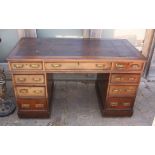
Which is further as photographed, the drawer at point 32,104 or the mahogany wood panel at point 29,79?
the drawer at point 32,104

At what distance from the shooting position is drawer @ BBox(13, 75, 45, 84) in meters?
1.59

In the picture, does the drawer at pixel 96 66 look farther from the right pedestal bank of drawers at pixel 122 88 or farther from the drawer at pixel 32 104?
the drawer at pixel 32 104

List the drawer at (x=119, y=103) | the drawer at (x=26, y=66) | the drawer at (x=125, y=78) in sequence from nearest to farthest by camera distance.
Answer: the drawer at (x=26, y=66)
the drawer at (x=125, y=78)
the drawer at (x=119, y=103)

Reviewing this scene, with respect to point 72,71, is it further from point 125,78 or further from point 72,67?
point 125,78

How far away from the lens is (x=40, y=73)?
62.3 inches

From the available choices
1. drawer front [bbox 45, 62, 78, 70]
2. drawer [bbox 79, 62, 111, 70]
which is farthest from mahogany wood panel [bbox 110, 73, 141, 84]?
drawer front [bbox 45, 62, 78, 70]

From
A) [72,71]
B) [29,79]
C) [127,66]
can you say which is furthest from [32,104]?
[127,66]

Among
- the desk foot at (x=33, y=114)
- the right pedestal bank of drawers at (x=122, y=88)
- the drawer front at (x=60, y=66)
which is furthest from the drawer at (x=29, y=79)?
the right pedestal bank of drawers at (x=122, y=88)

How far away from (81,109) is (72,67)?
64 cm

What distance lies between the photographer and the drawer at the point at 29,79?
5.23ft

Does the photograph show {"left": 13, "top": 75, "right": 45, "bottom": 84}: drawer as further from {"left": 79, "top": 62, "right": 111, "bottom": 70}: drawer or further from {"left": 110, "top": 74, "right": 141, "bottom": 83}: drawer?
{"left": 110, "top": 74, "right": 141, "bottom": 83}: drawer

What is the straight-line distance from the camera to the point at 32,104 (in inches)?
68.9

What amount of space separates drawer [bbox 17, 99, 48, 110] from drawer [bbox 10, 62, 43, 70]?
0.35 m
